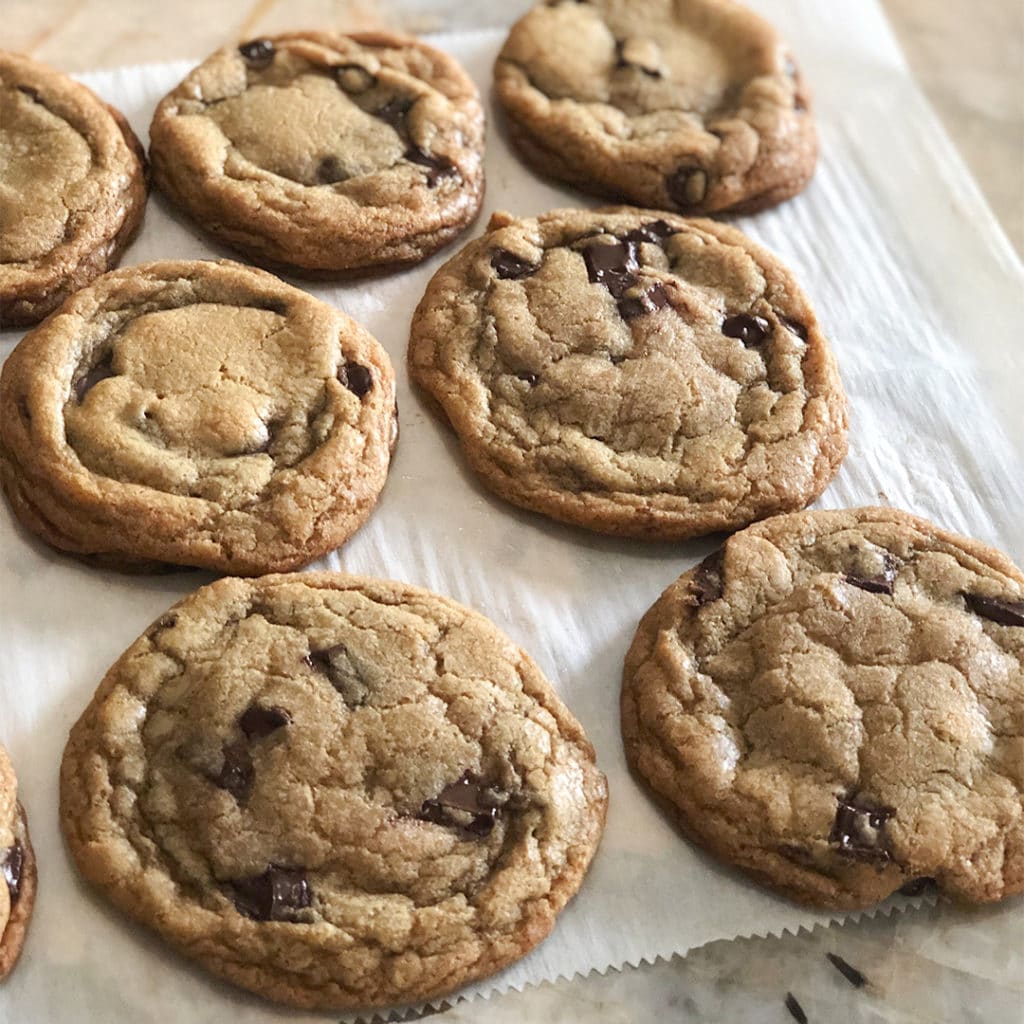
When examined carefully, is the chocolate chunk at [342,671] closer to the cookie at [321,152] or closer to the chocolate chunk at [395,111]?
the cookie at [321,152]

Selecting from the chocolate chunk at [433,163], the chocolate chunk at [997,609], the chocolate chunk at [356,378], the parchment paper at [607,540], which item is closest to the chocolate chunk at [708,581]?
the parchment paper at [607,540]

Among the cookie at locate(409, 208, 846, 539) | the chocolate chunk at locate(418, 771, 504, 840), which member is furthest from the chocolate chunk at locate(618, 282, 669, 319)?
the chocolate chunk at locate(418, 771, 504, 840)

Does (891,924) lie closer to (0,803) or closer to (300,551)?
(300,551)

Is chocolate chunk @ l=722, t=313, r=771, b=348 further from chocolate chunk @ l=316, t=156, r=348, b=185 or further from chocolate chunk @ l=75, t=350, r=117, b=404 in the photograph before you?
chocolate chunk @ l=75, t=350, r=117, b=404

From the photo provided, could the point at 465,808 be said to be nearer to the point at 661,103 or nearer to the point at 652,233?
the point at 652,233

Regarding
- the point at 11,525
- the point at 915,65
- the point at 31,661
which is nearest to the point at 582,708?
the point at 31,661

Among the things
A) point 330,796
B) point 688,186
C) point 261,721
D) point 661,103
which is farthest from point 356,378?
point 661,103

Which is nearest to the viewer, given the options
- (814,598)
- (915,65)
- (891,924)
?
(891,924)
